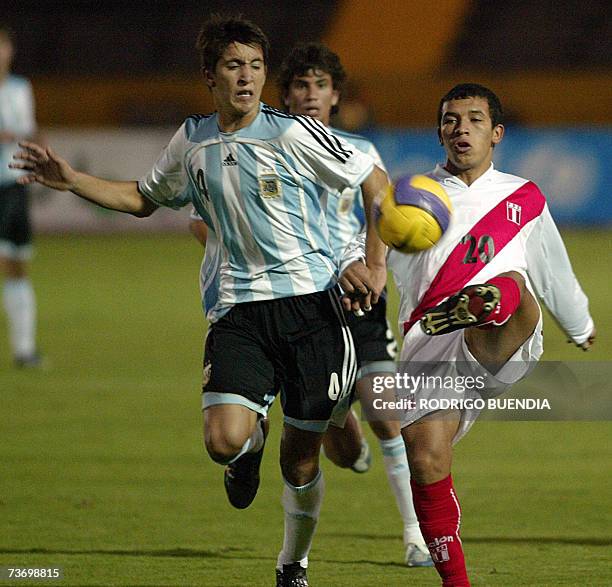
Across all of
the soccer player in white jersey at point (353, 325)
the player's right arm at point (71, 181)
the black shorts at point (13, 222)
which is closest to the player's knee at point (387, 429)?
the soccer player in white jersey at point (353, 325)

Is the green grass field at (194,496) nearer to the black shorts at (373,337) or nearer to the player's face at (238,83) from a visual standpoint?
the black shorts at (373,337)

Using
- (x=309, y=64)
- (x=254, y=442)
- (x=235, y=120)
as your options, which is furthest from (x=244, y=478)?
(x=309, y=64)

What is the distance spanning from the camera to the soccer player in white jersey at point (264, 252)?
4953 mm

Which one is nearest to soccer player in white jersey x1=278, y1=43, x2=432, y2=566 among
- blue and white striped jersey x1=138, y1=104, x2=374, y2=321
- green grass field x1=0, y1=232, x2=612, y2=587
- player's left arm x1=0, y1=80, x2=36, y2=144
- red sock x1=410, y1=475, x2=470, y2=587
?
green grass field x1=0, y1=232, x2=612, y2=587

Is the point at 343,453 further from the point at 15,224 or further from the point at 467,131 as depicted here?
the point at 15,224

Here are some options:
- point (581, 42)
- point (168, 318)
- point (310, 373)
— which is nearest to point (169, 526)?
point (310, 373)

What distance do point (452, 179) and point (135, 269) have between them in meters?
12.7

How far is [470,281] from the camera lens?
15.9 feet

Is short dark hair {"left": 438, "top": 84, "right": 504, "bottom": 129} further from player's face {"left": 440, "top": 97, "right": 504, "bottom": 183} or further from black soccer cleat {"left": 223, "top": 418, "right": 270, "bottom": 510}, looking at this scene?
black soccer cleat {"left": 223, "top": 418, "right": 270, "bottom": 510}

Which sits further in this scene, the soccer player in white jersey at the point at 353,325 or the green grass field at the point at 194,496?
the soccer player in white jersey at the point at 353,325

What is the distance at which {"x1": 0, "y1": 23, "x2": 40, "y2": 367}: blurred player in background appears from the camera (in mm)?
10609

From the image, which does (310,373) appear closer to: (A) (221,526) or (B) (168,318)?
(A) (221,526)

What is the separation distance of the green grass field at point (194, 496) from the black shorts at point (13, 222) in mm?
933

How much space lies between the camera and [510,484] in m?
6.86
